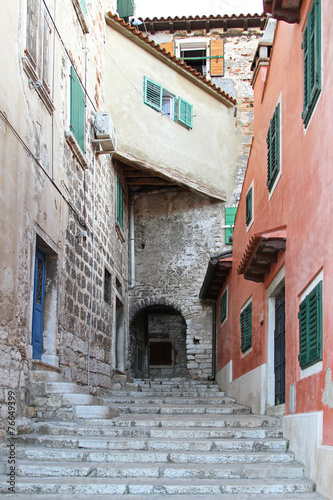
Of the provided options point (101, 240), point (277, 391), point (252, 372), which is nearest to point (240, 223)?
point (101, 240)

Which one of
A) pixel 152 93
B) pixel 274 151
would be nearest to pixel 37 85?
pixel 274 151

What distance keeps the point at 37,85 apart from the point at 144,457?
16.0 feet

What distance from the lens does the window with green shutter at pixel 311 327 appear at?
5.41m

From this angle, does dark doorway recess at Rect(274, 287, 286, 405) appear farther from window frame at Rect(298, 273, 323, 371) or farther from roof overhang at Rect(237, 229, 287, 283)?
window frame at Rect(298, 273, 323, 371)

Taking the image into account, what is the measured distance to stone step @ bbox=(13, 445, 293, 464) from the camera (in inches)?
233

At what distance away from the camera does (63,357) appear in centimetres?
892

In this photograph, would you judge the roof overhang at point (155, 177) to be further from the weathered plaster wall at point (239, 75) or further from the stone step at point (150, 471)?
the stone step at point (150, 471)

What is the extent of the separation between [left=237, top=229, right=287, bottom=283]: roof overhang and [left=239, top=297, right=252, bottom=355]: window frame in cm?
118

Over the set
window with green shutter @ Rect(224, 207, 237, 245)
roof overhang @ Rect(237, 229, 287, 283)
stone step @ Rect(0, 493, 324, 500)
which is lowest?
stone step @ Rect(0, 493, 324, 500)

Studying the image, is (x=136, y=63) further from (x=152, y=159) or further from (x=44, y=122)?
(x=44, y=122)

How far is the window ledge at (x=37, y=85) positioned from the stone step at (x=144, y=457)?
4510 millimetres

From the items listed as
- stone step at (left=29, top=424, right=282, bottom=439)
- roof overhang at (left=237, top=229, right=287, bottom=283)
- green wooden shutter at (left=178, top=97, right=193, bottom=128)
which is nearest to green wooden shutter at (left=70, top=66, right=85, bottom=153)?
roof overhang at (left=237, top=229, right=287, bottom=283)

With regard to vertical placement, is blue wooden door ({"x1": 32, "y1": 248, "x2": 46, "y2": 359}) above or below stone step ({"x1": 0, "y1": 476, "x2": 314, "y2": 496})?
above

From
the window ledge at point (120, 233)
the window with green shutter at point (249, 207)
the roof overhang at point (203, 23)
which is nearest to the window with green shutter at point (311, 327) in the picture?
the window with green shutter at point (249, 207)
